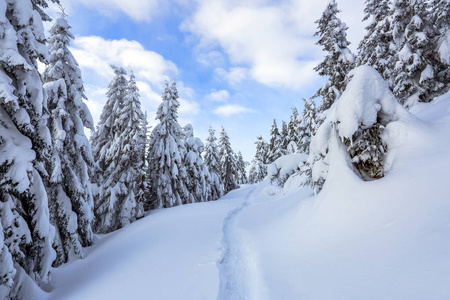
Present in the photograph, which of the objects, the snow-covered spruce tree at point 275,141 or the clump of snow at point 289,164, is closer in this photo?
the clump of snow at point 289,164

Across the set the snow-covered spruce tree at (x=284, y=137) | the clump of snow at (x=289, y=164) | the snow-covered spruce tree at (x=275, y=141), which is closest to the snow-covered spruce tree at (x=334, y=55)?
the clump of snow at (x=289, y=164)

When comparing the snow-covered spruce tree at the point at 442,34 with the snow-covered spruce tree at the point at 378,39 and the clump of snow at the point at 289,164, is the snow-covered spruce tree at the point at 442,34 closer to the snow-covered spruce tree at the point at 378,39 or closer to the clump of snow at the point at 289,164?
the snow-covered spruce tree at the point at 378,39

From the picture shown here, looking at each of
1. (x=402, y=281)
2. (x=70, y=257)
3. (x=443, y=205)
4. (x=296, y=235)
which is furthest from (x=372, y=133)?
(x=70, y=257)

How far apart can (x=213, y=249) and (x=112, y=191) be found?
11033mm

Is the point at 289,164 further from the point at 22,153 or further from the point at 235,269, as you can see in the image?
the point at 22,153

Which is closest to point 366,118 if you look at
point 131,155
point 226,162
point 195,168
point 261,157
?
point 131,155

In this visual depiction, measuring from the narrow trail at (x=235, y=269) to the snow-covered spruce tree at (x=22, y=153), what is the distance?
5905mm

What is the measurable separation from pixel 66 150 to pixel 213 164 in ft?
82.5

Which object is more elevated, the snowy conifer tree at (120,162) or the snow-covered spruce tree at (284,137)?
the snow-covered spruce tree at (284,137)

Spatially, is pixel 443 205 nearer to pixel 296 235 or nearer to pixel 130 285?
pixel 296 235

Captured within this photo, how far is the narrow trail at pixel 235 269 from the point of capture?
5816 millimetres

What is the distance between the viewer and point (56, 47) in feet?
38.4

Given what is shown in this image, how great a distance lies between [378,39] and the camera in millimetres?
17562

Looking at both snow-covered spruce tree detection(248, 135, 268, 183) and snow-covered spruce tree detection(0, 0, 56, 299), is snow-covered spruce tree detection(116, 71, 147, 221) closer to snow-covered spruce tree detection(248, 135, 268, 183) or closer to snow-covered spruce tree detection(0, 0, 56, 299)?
snow-covered spruce tree detection(0, 0, 56, 299)
